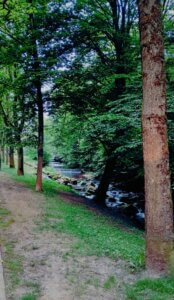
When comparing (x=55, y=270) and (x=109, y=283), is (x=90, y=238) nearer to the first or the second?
(x=55, y=270)

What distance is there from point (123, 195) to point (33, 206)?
1235 centimetres

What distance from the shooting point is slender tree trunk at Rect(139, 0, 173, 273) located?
573cm

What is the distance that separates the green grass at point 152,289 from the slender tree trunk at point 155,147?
39 cm

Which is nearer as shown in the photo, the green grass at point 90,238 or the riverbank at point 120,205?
the green grass at point 90,238

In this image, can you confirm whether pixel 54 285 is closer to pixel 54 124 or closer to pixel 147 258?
pixel 147 258

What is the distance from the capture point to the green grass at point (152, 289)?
4.89 metres

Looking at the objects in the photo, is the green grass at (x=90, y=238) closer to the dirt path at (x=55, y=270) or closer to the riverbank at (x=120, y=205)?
the dirt path at (x=55, y=270)

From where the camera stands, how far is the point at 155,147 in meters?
5.73

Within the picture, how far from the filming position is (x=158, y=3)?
19.1 ft

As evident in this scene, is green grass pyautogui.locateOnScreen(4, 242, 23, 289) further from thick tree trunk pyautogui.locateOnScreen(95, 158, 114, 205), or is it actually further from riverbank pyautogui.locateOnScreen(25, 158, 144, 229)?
thick tree trunk pyautogui.locateOnScreen(95, 158, 114, 205)

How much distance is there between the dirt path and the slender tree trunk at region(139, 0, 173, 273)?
72cm

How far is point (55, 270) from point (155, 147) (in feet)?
8.79

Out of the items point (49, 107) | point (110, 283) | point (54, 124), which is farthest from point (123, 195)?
point (110, 283)

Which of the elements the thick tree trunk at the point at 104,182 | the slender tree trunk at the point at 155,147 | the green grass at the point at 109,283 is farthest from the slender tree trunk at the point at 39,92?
the green grass at the point at 109,283
